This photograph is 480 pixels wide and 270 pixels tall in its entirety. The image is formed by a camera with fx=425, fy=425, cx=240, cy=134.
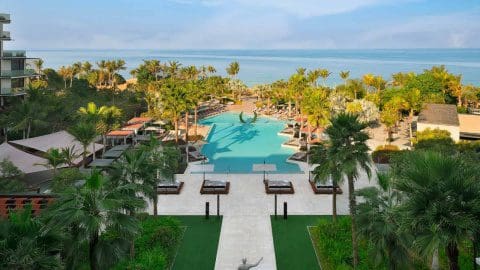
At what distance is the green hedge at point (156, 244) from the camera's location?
17203 millimetres

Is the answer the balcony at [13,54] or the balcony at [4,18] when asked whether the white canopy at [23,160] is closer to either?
the balcony at [13,54]

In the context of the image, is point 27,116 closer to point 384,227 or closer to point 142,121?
point 142,121

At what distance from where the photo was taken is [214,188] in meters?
28.5

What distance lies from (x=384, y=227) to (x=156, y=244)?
1057 centimetres

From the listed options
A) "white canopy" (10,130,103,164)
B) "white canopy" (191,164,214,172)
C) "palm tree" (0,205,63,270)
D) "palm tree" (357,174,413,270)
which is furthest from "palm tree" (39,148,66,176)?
"palm tree" (357,174,413,270)

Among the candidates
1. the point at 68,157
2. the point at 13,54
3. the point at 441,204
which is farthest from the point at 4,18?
the point at 441,204

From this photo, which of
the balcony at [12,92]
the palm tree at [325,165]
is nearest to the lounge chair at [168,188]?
the palm tree at [325,165]

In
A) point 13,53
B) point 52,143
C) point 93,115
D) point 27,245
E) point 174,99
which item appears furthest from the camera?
point 13,53

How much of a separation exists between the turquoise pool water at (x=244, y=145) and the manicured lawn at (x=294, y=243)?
1098 cm

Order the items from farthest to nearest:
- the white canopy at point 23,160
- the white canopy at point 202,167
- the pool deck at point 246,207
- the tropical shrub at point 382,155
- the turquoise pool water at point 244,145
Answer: the turquoise pool water at point 244,145 → the tropical shrub at point 382,155 → the white canopy at point 202,167 → the white canopy at point 23,160 → the pool deck at point 246,207

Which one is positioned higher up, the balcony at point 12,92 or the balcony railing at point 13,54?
the balcony railing at point 13,54

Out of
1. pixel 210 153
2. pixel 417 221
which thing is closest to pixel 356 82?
pixel 210 153

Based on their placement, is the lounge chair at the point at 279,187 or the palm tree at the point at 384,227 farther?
the lounge chair at the point at 279,187

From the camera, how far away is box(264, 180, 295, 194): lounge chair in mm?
27997
